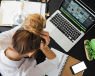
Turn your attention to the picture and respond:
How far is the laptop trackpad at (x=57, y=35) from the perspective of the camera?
820 millimetres

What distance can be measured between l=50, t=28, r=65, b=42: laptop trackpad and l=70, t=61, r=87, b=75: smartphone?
0.29m

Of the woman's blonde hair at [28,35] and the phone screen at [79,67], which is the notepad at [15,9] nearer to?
the woman's blonde hair at [28,35]

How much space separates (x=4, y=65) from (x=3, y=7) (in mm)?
542

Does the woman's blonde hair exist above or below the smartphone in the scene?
above

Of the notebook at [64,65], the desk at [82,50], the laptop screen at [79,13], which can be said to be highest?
the laptop screen at [79,13]

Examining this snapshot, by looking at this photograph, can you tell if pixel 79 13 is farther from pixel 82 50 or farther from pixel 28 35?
pixel 28 35

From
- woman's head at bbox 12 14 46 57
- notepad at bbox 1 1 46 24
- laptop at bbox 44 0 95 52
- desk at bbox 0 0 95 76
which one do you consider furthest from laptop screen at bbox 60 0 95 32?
woman's head at bbox 12 14 46 57

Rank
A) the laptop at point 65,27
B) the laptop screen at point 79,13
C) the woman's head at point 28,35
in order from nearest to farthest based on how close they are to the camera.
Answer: the woman's head at point 28,35 → the laptop screen at point 79,13 → the laptop at point 65,27

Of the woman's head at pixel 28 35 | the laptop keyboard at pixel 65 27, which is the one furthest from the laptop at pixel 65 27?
the woman's head at pixel 28 35

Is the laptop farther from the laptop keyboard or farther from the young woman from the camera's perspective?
the young woman

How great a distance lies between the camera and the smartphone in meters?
0.78

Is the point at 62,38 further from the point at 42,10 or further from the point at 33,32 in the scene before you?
the point at 33,32

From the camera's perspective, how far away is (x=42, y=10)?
32.4 inches

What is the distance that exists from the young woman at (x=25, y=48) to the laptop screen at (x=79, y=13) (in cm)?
34
